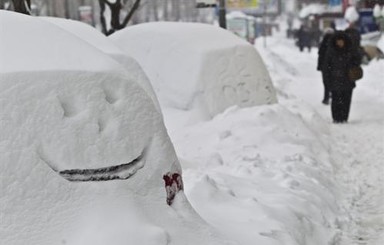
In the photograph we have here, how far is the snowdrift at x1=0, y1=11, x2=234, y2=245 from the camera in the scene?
3.27 metres

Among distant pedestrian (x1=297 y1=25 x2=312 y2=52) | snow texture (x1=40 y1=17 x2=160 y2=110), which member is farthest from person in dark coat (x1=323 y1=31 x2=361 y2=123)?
distant pedestrian (x1=297 y1=25 x2=312 y2=52)

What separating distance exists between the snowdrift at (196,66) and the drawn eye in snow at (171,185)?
18.4ft

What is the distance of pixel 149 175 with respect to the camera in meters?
3.66

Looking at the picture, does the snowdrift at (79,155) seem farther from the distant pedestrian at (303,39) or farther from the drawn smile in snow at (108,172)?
the distant pedestrian at (303,39)

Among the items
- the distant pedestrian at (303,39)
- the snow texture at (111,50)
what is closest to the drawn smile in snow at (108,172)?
the snow texture at (111,50)

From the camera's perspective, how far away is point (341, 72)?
11367 millimetres

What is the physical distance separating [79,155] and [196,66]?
615 cm

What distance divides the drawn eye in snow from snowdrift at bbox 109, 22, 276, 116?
560cm

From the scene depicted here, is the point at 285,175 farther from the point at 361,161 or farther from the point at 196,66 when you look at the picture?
the point at 196,66

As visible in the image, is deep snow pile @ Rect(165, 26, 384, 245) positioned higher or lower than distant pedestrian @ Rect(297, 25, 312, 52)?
higher

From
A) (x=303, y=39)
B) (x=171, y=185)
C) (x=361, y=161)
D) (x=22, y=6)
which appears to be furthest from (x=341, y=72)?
(x=303, y=39)

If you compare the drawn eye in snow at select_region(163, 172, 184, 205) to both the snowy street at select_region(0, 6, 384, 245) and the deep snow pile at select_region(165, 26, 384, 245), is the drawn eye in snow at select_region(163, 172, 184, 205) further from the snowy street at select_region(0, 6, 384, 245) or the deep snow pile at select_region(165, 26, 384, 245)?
the deep snow pile at select_region(165, 26, 384, 245)

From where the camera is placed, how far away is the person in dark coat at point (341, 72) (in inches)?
446

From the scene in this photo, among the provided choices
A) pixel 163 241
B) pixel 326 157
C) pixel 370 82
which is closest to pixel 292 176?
pixel 326 157
